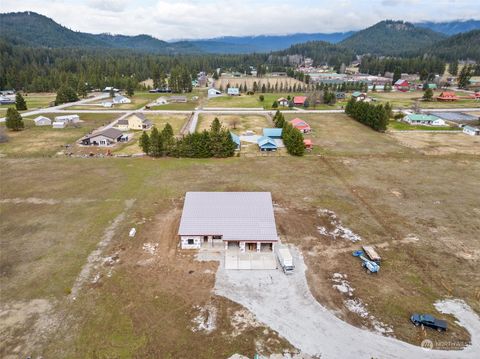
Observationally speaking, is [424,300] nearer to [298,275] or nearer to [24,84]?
[298,275]

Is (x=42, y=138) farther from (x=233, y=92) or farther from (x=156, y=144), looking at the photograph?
(x=233, y=92)

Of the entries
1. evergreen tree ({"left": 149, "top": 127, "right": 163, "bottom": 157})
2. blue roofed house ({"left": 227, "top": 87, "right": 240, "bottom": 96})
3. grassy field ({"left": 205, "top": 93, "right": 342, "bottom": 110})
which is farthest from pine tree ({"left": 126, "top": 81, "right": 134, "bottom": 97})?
evergreen tree ({"left": 149, "top": 127, "right": 163, "bottom": 157})

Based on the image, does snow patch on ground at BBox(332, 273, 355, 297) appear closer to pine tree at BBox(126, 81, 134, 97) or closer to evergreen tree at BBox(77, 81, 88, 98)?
pine tree at BBox(126, 81, 134, 97)

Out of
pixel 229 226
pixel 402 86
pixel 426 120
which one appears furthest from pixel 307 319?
pixel 402 86

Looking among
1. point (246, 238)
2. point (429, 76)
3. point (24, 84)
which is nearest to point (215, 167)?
point (246, 238)

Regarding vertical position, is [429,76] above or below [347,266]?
above

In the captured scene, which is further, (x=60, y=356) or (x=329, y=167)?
(x=329, y=167)

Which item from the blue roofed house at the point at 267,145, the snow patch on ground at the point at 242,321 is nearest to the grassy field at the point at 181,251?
the snow patch on ground at the point at 242,321
